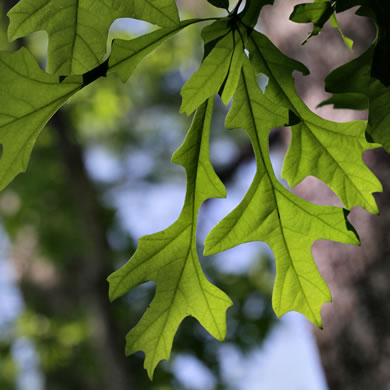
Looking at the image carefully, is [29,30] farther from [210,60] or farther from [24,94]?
[210,60]

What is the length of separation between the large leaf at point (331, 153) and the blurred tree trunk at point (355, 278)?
0.79m

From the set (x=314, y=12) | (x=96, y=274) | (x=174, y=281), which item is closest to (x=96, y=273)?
(x=96, y=274)

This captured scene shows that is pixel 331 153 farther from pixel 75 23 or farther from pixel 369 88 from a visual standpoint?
pixel 75 23

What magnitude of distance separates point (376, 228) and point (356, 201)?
2.58 feet

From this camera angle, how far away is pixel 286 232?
2.60 ft

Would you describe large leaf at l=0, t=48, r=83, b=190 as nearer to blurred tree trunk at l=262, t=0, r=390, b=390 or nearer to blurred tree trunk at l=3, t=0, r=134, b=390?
blurred tree trunk at l=262, t=0, r=390, b=390

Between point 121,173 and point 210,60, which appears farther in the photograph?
point 121,173

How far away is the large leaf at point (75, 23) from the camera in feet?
1.95

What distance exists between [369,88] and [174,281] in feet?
1.34

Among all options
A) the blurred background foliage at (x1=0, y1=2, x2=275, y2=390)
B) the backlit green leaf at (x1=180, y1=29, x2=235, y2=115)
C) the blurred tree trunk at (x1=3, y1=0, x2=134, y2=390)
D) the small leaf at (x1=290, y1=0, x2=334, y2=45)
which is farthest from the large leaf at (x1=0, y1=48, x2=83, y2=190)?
the blurred tree trunk at (x1=3, y1=0, x2=134, y2=390)

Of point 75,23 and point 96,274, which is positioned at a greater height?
point 75,23

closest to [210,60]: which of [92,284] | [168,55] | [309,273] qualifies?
[309,273]

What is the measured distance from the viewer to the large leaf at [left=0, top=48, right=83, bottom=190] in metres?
0.63

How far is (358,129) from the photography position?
71 cm
